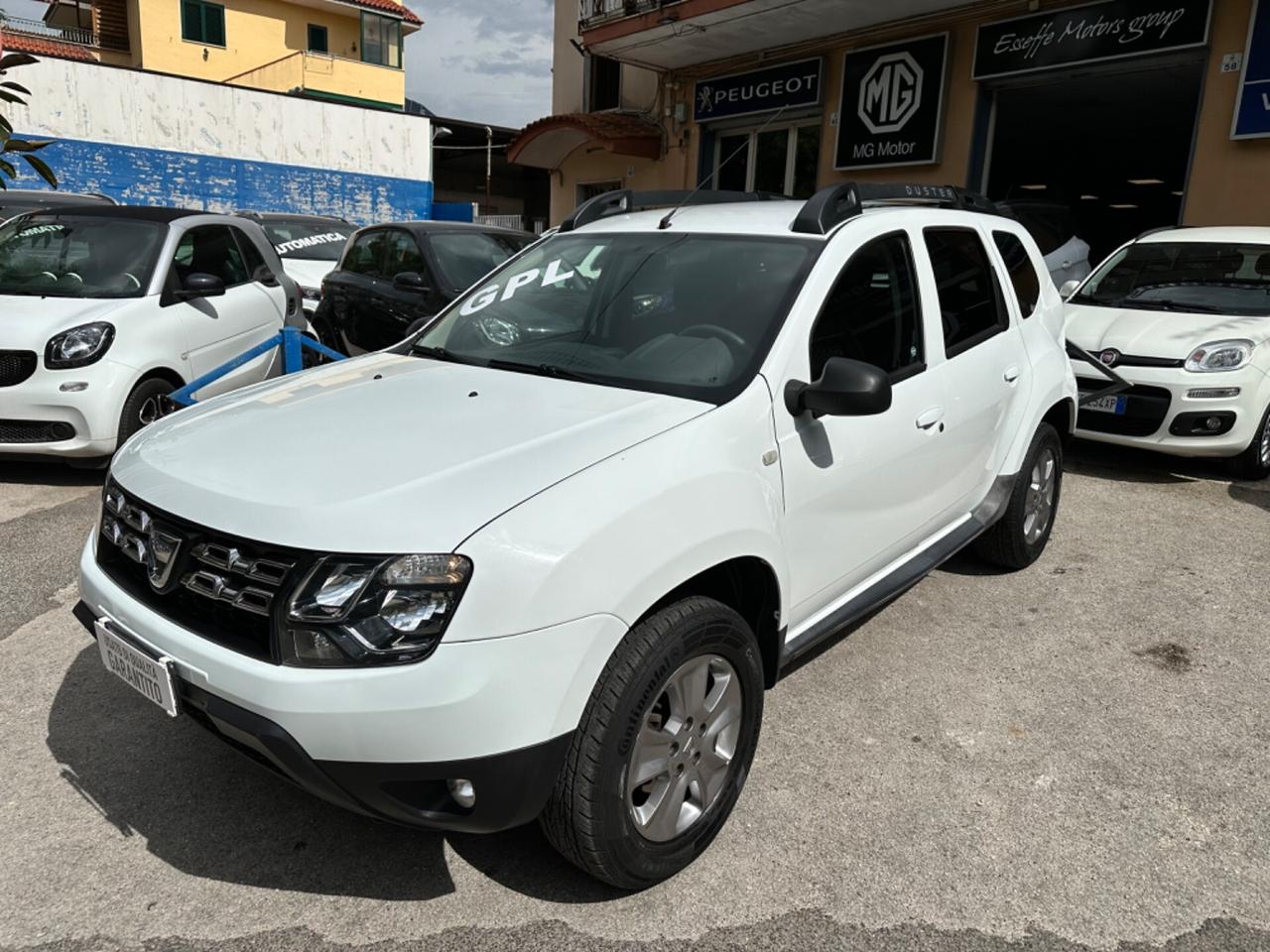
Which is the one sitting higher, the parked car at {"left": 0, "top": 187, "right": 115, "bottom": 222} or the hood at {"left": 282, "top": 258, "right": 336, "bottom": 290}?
the parked car at {"left": 0, "top": 187, "right": 115, "bottom": 222}

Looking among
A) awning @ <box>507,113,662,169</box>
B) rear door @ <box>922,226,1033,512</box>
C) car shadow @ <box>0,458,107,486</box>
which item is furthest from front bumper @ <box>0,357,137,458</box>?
awning @ <box>507,113,662,169</box>

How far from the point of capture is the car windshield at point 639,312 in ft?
9.46

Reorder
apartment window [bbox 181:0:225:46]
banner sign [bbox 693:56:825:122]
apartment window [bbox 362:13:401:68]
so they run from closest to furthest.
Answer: banner sign [bbox 693:56:825:122] < apartment window [bbox 181:0:225:46] < apartment window [bbox 362:13:401:68]

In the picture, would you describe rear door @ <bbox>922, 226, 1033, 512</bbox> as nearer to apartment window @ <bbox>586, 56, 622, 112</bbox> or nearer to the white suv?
the white suv

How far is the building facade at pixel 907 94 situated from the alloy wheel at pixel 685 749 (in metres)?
7.31

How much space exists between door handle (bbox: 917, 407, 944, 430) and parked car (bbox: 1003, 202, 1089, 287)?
7891 mm

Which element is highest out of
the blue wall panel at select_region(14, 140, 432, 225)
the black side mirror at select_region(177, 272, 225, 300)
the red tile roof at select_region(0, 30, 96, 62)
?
the red tile roof at select_region(0, 30, 96, 62)

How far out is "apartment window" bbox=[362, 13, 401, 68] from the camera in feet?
110

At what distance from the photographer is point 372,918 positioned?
2359 mm

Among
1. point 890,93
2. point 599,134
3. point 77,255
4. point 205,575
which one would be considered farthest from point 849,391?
point 599,134

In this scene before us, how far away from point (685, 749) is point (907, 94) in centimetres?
1237

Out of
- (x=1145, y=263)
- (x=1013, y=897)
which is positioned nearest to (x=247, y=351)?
(x=1013, y=897)

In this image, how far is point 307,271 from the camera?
1148 cm

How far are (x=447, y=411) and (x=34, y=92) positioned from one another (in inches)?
882
